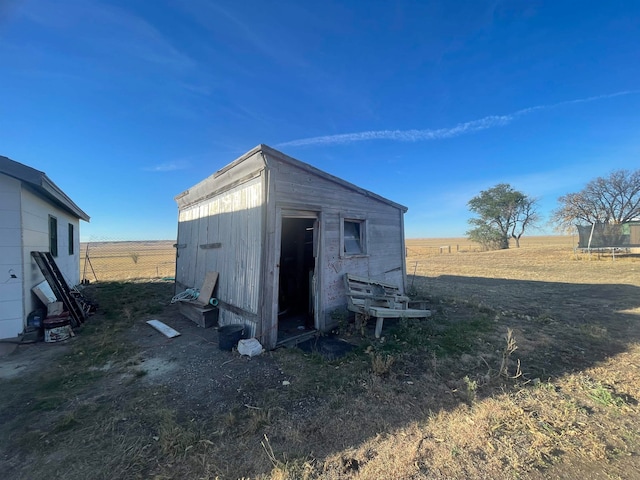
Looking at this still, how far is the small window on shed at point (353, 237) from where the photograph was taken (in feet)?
21.6

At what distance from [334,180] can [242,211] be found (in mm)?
2121

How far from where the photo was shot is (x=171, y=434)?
99.9 inches

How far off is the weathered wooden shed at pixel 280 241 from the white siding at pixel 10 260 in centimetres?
329

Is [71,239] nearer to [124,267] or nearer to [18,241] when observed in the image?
[18,241]

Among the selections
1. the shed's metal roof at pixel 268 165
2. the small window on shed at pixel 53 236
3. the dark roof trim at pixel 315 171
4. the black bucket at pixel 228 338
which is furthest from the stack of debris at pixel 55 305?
the dark roof trim at pixel 315 171

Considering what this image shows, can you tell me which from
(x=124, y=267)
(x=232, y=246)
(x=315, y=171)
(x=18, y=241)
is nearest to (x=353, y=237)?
(x=315, y=171)

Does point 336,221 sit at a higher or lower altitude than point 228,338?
higher

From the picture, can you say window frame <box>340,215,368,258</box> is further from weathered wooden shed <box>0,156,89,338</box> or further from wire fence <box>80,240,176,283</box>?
wire fence <box>80,240,176,283</box>

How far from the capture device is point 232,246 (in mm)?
5684

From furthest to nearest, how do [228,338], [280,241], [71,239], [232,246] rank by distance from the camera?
1. [71,239]
2. [232,246]
3. [280,241]
4. [228,338]

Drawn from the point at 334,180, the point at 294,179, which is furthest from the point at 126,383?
the point at 334,180

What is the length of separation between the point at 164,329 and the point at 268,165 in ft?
13.6

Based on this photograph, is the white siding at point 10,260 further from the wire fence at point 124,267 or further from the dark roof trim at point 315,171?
the wire fence at point 124,267

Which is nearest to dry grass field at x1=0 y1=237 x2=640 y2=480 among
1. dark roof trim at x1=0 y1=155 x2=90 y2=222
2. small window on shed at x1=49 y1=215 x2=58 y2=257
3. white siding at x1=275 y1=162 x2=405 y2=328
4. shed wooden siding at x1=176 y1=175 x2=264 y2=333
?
shed wooden siding at x1=176 y1=175 x2=264 y2=333
